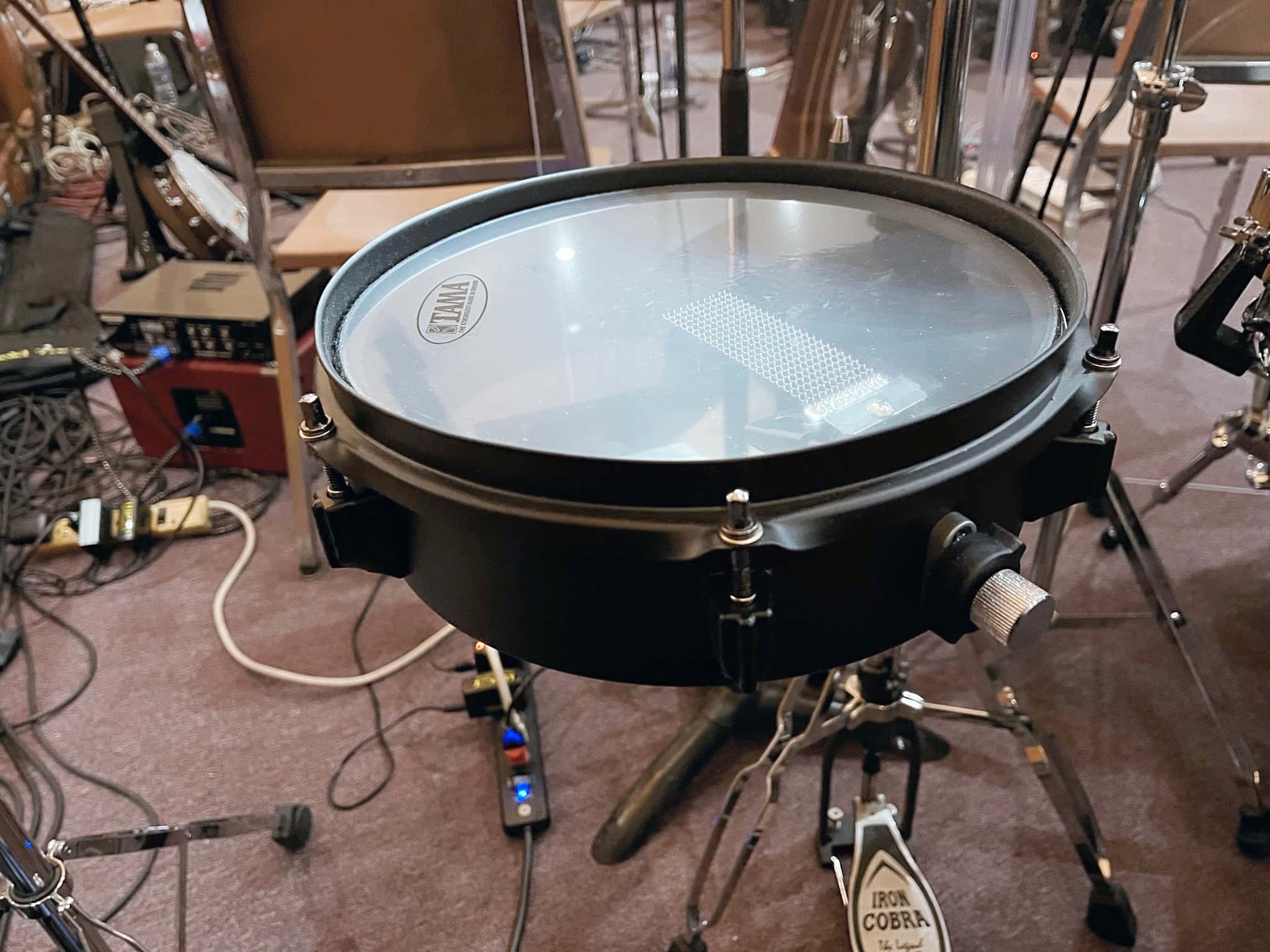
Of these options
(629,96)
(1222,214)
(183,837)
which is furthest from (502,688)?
(1222,214)

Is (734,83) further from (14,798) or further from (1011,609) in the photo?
(14,798)

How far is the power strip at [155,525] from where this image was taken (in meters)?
1.66

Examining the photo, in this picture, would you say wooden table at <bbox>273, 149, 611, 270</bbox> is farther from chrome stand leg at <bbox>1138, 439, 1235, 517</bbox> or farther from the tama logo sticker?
chrome stand leg at <bbox>1138, 439, 1235, 517</bbox>

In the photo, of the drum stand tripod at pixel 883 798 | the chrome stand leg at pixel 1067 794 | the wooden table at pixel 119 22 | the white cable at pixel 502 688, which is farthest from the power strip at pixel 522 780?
the wooden table at pixel 119 22

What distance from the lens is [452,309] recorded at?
27.9 inches

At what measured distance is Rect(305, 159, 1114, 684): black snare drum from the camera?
471 mm

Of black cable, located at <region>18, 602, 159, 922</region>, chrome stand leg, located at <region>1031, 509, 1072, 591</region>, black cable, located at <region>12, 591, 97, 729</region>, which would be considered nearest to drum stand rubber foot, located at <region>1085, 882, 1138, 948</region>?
chrome stand leg, located at <region>1031, 509, 1072, 591</region>

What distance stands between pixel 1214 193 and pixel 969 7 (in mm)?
2188

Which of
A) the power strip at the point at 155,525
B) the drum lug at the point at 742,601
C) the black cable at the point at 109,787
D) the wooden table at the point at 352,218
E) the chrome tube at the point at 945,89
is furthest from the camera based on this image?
the power strip at the point at 155,525

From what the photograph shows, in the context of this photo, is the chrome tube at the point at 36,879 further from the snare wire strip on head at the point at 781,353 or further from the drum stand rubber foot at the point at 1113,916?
the drum stand rubber foot at the point at 1113,916

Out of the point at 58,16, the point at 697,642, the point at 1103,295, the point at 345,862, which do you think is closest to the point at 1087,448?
the point at 697,642

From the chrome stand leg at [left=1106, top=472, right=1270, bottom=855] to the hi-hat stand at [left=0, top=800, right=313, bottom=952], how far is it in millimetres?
1099

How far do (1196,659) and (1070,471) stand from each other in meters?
0.75

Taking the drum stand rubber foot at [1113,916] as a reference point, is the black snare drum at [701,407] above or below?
above
